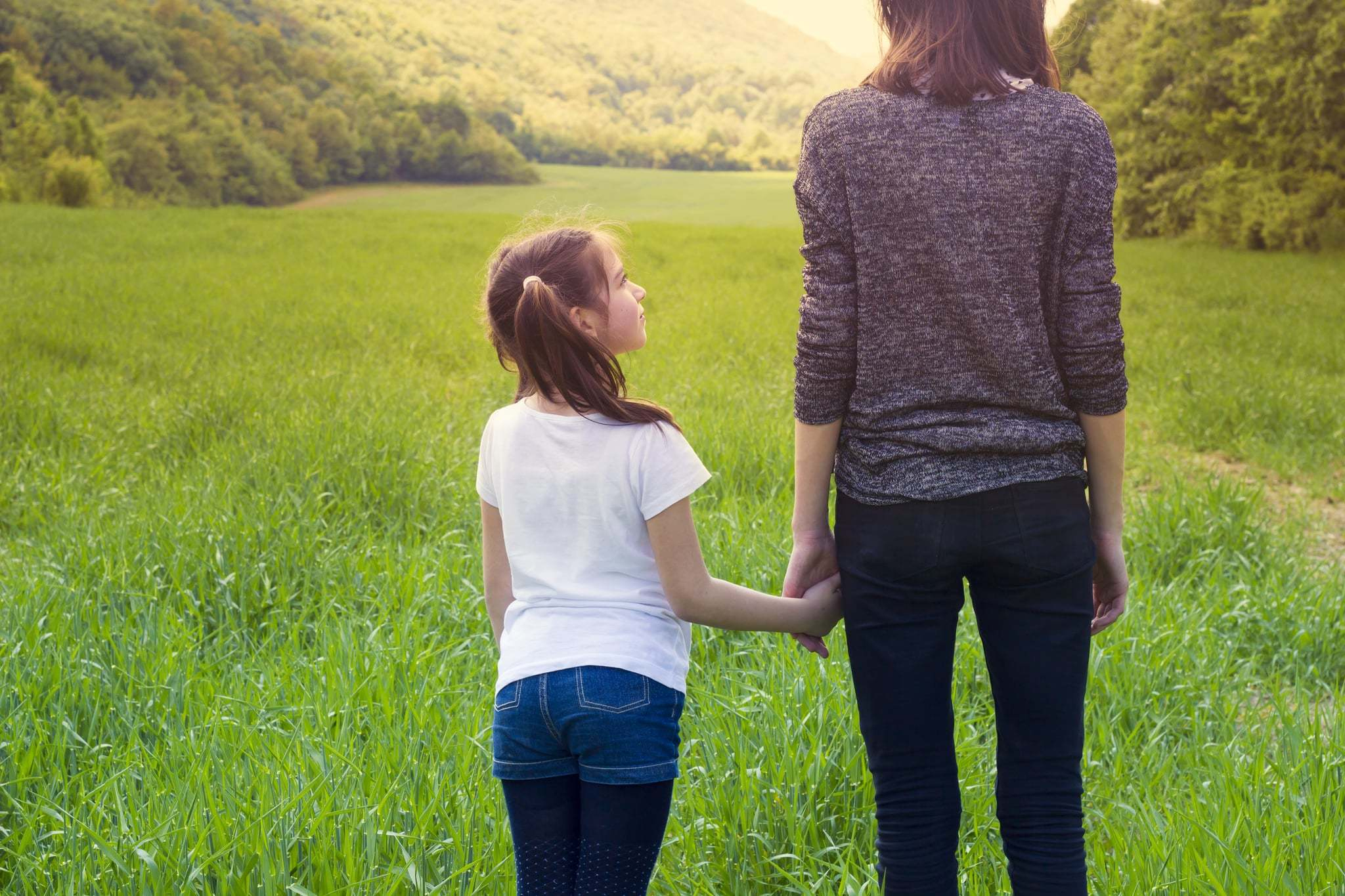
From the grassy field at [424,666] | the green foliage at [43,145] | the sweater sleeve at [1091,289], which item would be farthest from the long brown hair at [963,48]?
the green foliage at [43,145]

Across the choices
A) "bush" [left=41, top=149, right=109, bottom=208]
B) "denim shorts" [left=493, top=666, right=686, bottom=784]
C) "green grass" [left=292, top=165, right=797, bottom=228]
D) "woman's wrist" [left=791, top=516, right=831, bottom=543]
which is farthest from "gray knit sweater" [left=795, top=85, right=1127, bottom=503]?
A: "bush" [left=41, top=149, right=109, bottom=208]

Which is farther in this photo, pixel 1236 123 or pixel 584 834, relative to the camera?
pixel 1236 123

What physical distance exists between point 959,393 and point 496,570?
0.84 meters

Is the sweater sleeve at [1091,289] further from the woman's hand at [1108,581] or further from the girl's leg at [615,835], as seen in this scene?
the girl's leg at [615,835]

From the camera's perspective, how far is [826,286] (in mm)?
1559

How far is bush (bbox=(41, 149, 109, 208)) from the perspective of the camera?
30.3m

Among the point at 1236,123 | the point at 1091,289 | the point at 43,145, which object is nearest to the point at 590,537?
the point at 1091,289

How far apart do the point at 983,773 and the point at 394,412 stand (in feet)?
14.2

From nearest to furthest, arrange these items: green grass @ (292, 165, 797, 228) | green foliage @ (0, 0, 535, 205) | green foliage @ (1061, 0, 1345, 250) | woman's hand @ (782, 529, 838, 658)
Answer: woman's hand @ (782, 529, 838, 658) < green foliage @ (1061, 0, 1345, 250) < green grass @ (292, 165, 797, 228) < green foliage @ (0, 0, 535, 205)

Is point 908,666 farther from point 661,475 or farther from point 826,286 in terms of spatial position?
point 826,286

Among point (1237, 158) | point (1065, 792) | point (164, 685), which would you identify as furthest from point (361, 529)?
point (1237, 158)

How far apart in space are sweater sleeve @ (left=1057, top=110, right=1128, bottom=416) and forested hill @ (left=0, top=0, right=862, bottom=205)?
34.5 meters

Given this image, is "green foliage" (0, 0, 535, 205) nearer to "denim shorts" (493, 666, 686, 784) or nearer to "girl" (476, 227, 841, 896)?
"girl" (476, 227, 841, 896)

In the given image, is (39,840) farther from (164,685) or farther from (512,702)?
(512,702)
